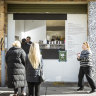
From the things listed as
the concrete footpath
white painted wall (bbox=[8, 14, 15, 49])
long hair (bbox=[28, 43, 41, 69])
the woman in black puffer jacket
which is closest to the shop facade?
white painted wall (bbox=[8, 14, 15, 49])

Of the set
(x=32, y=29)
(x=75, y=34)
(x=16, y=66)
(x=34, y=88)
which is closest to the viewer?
(x=34, y=88)

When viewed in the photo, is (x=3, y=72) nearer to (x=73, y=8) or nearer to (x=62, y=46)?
(x=62, y=46)

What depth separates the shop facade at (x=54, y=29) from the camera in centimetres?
1206

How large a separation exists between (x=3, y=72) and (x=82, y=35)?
11.1 ft

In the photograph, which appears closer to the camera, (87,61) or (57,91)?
(87,61)

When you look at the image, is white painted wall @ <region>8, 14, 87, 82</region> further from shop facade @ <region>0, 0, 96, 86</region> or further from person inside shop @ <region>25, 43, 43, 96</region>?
person inside shop @ <region>25, 43, 43, 96</region>

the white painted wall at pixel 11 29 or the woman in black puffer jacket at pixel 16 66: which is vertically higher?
the white painted wall at pixel 11 29

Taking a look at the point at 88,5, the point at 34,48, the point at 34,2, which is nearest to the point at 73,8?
the point at 88,5

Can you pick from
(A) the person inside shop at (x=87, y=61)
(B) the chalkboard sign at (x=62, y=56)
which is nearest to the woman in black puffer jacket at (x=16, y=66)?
Answer: (A) the person inside shop at (x=87, y=61)

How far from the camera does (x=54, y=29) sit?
12352 mm

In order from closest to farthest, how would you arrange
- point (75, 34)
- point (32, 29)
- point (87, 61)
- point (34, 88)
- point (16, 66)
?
point (34, 88) → point (16, 66) → point (87, 61) → point (75, 34) → point (32, 29)

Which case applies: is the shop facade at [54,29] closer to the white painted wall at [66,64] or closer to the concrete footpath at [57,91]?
the white painted wall at [66,64]

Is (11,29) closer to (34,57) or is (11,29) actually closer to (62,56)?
Answer: (62,56)

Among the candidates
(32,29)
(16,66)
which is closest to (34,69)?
(16,66)
